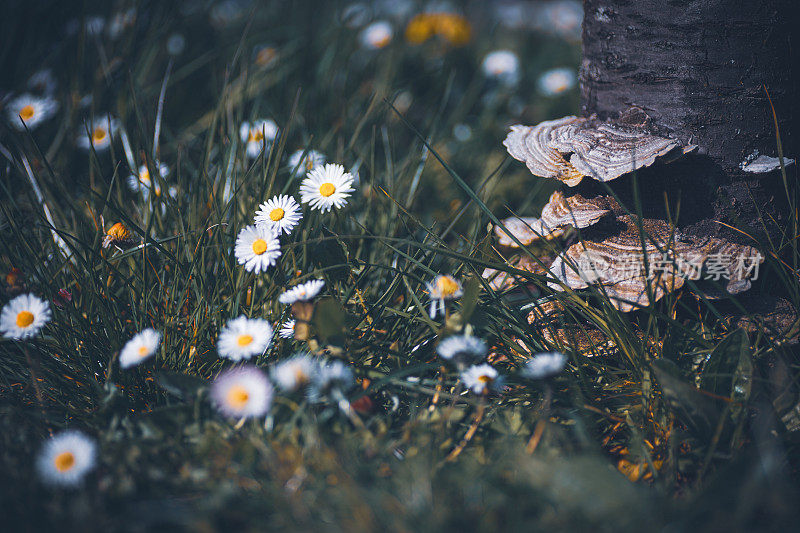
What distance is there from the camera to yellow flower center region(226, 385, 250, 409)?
1.03 metres

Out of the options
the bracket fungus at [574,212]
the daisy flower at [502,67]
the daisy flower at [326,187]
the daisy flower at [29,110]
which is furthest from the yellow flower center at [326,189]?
the daisy flower at [502,67]

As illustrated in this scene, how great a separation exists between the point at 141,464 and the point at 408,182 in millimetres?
1272

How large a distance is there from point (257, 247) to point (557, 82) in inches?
76.6

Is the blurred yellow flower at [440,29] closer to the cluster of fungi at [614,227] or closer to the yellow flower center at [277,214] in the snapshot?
the cluster of fungi at [614,227]

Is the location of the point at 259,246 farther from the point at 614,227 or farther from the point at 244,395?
the point at 614,227

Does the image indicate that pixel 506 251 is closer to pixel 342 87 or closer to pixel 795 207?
pixel 795 207

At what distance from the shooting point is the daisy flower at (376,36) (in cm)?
283

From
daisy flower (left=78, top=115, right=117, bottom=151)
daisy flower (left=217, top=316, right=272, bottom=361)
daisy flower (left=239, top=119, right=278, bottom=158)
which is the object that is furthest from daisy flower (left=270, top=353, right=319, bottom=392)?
daisy flower (left=78, top=115, right=117, bottom=151)

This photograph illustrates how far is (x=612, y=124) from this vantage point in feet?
4.76

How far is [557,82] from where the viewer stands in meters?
2.66

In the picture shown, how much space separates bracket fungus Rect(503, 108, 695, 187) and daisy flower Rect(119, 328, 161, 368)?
3.27 feet

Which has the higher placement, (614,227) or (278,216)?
(278,216)

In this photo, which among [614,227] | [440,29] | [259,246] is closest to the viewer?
[259,246]

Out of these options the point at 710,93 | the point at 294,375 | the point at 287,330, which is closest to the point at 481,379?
the point at 294,375
